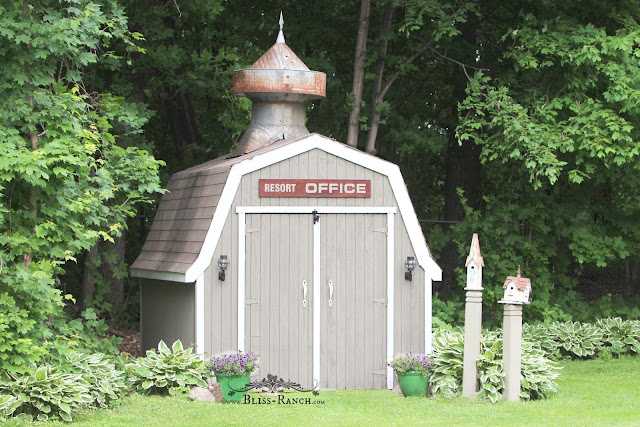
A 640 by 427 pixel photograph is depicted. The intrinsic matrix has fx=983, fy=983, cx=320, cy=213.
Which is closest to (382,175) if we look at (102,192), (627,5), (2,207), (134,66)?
(102,192)

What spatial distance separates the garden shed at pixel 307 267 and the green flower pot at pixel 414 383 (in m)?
0.50

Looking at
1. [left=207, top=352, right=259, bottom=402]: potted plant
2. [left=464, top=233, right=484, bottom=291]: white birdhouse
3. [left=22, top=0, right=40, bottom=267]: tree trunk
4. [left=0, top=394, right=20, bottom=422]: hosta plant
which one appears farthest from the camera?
[left=464, top=233, right=484, bottom=291]: white birdhouse

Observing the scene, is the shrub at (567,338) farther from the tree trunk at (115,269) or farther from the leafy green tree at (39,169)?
the leafy green tree at (39,169)

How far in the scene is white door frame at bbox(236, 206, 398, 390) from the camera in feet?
33.8

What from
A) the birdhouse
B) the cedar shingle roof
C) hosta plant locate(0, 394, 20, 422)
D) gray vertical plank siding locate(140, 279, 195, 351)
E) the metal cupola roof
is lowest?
hosta plant locate(0, 394, 20, 422)

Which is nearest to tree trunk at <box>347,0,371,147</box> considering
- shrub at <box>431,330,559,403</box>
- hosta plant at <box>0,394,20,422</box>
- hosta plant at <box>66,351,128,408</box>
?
shrub at <box>431,330,559,403</box>

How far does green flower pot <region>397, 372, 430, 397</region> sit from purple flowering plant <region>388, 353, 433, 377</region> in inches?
1.7

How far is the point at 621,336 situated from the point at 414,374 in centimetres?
505

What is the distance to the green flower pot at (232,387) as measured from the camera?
9680mm

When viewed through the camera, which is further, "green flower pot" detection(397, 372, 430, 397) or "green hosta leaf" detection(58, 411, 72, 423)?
"green flower pot" detection(397, 372, 430, 397)

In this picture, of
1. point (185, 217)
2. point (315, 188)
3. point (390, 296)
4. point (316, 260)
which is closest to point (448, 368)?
point (390, 296)

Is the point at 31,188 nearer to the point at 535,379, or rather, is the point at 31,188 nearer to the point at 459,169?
the point at 535,379

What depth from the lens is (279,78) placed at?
11.7m

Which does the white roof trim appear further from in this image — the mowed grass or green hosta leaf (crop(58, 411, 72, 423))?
green hosta leaf (crop(58, 411, 72, 423))
